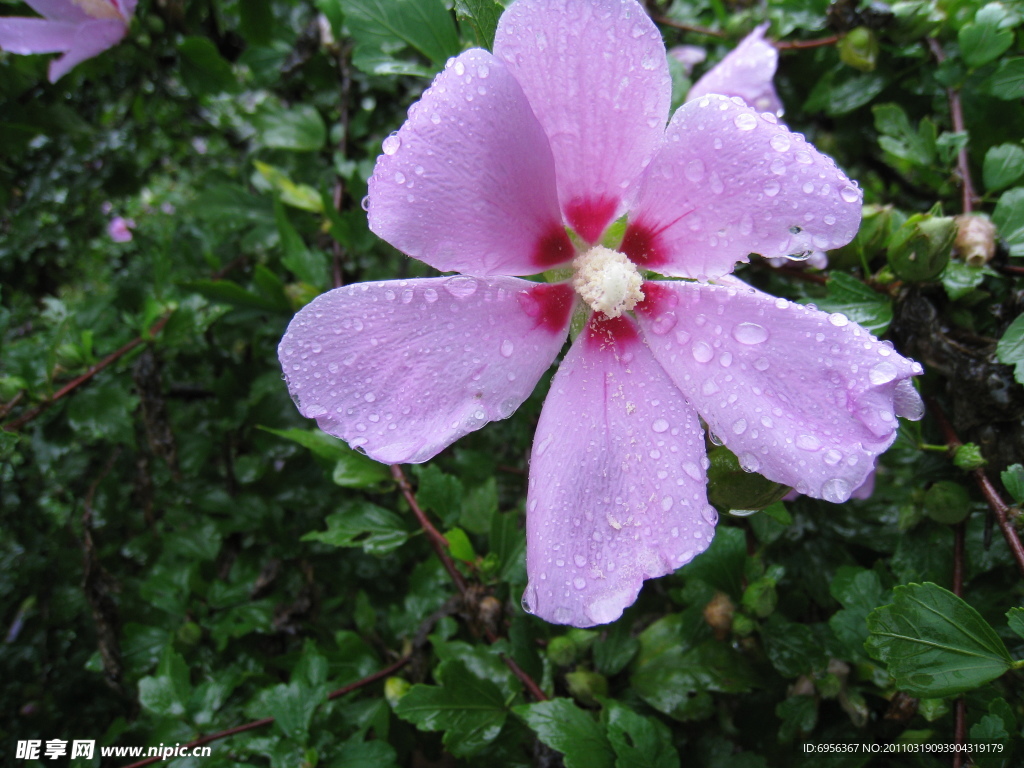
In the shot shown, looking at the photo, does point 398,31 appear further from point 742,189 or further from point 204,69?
point 204,69

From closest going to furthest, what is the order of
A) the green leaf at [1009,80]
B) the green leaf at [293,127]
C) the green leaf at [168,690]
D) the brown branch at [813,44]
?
the green leaf at [1009,80], the green leaf at [168,690], the brown branch at [813,44], the green leaf at [293,127]

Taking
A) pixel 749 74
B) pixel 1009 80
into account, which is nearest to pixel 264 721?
pixel 749 74

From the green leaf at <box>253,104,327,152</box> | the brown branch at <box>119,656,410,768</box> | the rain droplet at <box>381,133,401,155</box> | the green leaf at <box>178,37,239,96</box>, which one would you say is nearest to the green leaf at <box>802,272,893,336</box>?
the rain droplet at <box>381,133,401,155</box>

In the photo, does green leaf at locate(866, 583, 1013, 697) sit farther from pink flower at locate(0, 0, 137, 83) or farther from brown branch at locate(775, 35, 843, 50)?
pink flower at locate(0, 0, 137, 83)

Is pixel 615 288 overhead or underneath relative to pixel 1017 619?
overhead

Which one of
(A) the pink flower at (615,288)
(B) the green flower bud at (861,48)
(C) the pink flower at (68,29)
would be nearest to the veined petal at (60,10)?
(C) the pink flower at (68,29)

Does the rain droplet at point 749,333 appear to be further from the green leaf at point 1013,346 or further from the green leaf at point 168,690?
the green leaf at point 168,690

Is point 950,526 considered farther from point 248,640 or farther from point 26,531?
point 26,531
